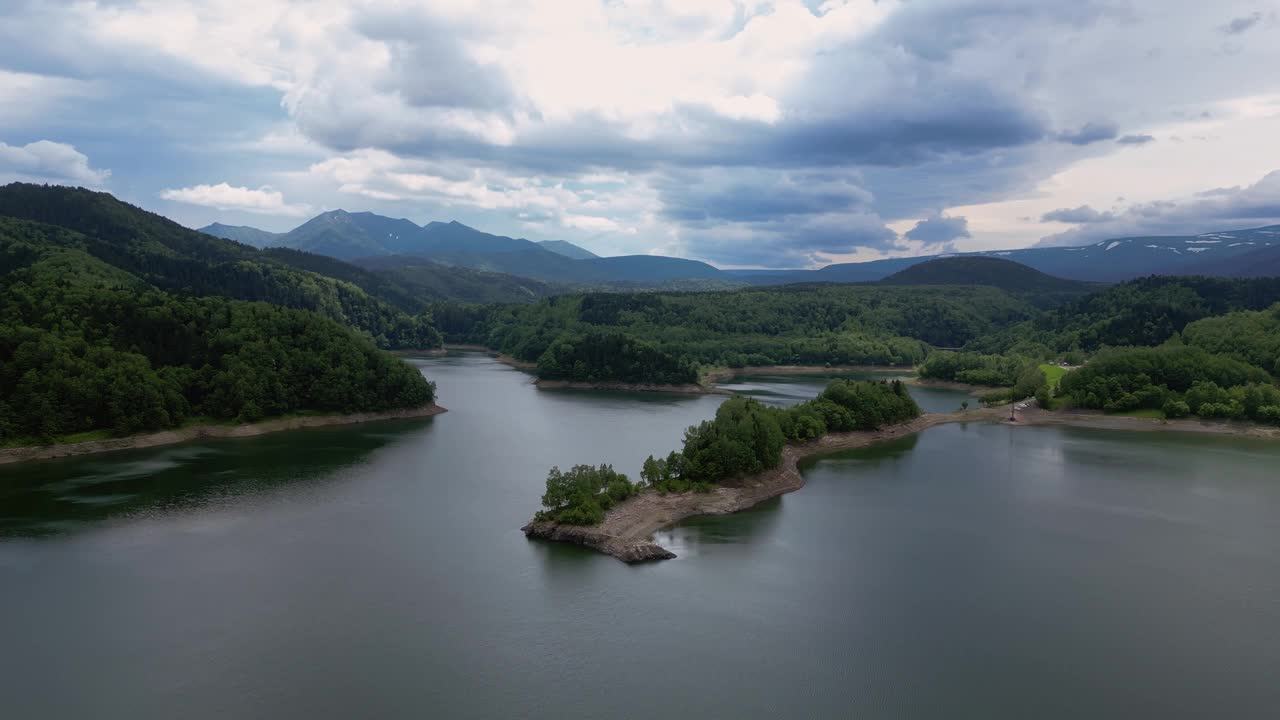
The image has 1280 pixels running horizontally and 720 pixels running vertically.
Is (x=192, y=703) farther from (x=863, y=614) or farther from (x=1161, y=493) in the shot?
(x=1161, y=493)

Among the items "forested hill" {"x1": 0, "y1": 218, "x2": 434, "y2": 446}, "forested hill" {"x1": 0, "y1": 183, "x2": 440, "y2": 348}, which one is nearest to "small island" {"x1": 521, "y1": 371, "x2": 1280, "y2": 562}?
"forested hill" {"x1": 0, "y1": 218, "x2": 434, "y2": 446}

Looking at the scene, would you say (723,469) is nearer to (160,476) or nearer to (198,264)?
(160,476)

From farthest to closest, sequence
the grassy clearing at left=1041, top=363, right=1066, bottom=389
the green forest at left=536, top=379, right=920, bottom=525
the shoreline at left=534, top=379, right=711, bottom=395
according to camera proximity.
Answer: the shoreline at left=534, top=379, right=711, bottom=395 → the grassy clearing at left=1041, top=363, right=1066, bottom=389 → the green forest at left=536, top=379, right=920, bottom=525

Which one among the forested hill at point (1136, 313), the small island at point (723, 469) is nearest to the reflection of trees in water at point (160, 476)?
the small island at point (723, 469)

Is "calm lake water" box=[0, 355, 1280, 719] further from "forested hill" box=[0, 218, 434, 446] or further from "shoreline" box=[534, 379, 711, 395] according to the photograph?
"shoreline" box=[534, 379, 711, 395]

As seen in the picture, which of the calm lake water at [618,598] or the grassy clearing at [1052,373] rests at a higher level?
the grassy clearing at [1052,373]

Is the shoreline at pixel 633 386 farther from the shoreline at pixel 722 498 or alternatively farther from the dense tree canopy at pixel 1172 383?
the dense tree canopy at pixel 1172 383

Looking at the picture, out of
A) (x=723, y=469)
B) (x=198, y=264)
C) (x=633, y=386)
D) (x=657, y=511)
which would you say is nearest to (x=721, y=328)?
(x=633, y=386)
